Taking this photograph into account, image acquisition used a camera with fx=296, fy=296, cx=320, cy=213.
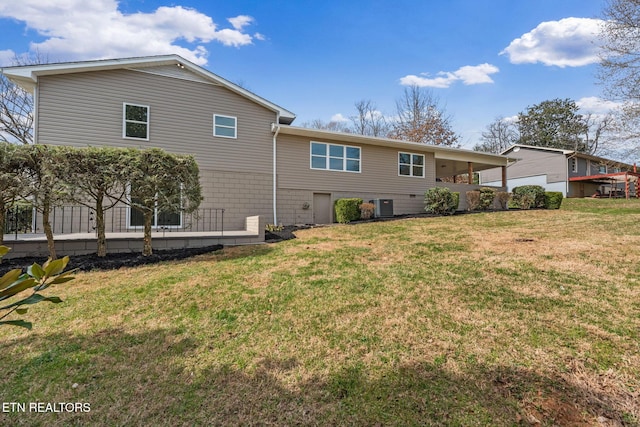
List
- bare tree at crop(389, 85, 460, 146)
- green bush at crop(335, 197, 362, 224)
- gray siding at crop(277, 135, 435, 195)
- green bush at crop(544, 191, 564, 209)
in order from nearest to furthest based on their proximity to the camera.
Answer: green bush at crop(335, 197, 362, 224), gray siding at crop(277, 135, 435, 195), green bush at crop(544, 191, 564, 209), bare tree at crop(389, 85, 460, 146)

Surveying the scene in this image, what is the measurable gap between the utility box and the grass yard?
711cm

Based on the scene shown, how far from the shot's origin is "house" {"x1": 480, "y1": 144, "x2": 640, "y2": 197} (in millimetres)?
23266

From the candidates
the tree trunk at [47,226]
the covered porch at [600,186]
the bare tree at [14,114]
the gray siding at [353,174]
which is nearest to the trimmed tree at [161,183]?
the tree trunk at [47,226]

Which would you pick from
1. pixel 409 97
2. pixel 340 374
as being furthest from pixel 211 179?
pixel 409 97

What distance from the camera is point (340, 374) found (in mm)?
2512

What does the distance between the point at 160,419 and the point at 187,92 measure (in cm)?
1075

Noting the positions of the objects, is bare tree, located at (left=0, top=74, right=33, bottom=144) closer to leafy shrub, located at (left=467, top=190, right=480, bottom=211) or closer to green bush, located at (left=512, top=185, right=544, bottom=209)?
leafy shrub, located at (left=467, top=190, right=480, bottom=211)

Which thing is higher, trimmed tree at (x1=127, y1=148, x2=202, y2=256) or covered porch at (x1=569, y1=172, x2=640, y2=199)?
covered porch at (x1=569, y1=172, x2=640, y2=199)

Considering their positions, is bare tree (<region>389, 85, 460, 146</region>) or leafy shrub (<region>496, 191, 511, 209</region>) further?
bare tree (<region>389, 85, 460, 146</region>)

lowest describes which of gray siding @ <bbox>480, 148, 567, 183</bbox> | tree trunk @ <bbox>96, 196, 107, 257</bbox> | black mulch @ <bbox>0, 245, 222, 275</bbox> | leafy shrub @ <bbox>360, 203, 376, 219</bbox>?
black mulch @ <bbox>0, 245, 222, 275</bbox>

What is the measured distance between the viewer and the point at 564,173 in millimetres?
23281

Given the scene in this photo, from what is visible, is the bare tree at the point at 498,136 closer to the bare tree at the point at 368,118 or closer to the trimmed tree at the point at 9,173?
the bare tree at the point at 368,118

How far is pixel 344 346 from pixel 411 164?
1279 centimetres

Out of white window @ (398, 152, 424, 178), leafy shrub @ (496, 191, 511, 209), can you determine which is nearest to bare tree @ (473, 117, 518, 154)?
leafy shrub @ (496, 191, 511, 209)
